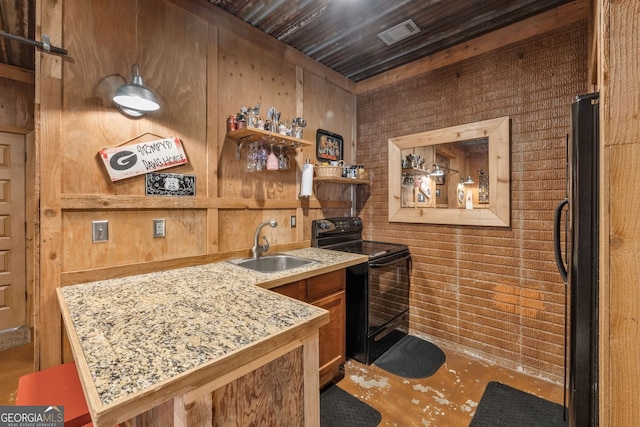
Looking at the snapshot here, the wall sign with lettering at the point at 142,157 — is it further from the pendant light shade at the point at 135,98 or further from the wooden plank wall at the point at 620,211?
the wooden plank wall at the point at 620,211

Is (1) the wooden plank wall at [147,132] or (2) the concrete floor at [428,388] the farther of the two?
(2) the concrete floor at [428,388]

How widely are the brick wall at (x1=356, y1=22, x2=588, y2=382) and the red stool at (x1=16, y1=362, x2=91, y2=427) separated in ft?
8.47

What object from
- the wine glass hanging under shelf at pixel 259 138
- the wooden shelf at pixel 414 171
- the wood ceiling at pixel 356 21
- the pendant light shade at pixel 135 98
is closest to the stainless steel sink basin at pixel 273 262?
the wine glass hanging under shelf at pixel 259 138

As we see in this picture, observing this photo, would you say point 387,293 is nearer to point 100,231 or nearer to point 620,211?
point 620,211

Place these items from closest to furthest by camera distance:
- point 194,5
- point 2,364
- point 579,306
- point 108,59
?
point 579,306 → point 108,59 → point 194,5 → point 2,364

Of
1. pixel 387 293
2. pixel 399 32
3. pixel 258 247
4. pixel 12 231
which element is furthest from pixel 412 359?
pixel 12 231

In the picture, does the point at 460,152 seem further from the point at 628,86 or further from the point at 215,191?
the point at 215,191

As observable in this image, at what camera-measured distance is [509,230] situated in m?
2.31

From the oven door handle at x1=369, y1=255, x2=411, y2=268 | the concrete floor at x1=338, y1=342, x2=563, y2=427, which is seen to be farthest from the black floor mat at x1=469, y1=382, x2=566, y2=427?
the oven door handle at x1=369, y1=255, x2=411, y2=268

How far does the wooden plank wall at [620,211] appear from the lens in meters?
0.71

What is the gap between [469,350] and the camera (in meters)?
2.52

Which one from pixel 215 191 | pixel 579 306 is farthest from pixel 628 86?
pixel 215 191

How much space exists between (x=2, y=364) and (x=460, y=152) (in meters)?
4.35

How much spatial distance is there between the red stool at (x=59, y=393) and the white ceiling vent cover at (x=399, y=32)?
2839mm
